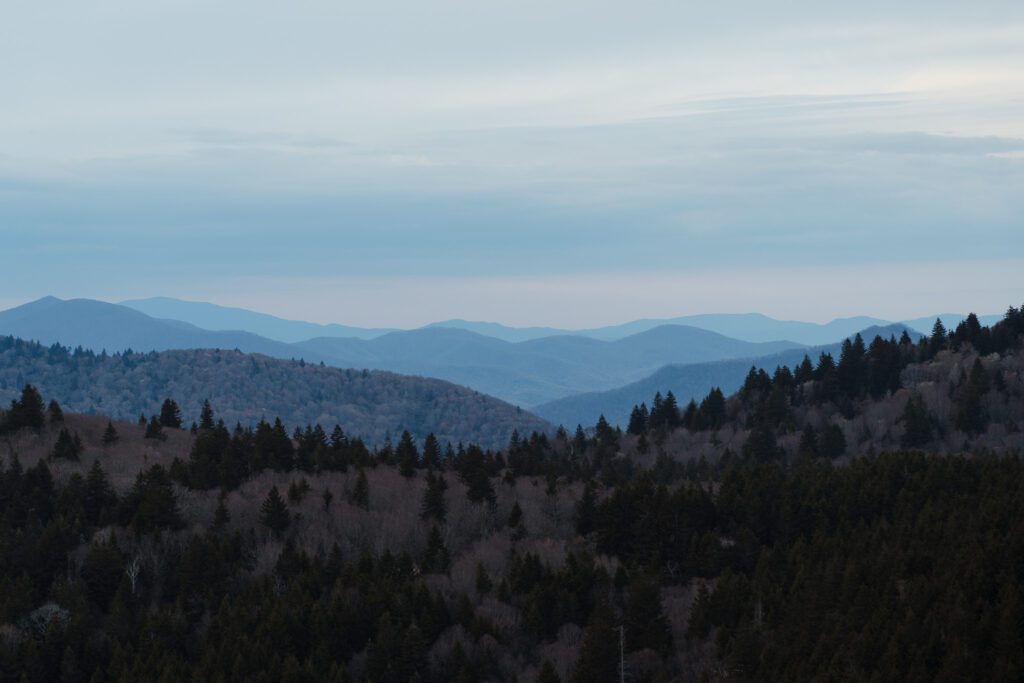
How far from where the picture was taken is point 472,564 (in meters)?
94.5

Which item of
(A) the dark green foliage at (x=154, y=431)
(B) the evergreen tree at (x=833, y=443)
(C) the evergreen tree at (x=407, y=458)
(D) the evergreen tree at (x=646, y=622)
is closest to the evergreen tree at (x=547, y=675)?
(D) the evergreen tree at (x=646, y=622)

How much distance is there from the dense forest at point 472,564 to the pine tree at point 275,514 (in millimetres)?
179

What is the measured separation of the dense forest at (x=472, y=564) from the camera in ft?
224

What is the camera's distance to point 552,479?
111562 millimetres

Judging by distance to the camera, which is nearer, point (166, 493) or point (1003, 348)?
point (166, 493)

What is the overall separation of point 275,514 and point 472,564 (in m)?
16.9

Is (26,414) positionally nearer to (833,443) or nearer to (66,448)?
(66,448)

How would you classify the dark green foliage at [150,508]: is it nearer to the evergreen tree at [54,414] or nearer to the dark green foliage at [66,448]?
the dark green foliage at [66,448]

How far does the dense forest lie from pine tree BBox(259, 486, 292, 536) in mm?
179

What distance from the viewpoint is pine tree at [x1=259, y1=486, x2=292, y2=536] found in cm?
9700

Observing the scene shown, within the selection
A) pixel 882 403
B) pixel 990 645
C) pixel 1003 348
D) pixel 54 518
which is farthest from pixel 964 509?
pixel 1003 348

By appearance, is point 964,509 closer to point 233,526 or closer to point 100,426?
point 233,526

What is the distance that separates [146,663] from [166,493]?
862 inches

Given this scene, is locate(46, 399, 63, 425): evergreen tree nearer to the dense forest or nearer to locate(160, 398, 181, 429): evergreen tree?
the dense forest
